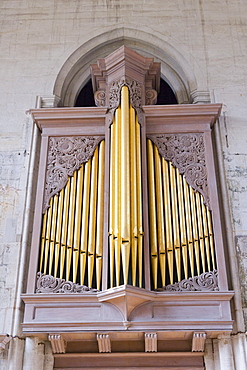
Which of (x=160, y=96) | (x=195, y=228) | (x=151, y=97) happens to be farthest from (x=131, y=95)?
(x=160, y=96)

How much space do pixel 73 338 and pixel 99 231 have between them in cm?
150

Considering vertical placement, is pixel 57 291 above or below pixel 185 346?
above

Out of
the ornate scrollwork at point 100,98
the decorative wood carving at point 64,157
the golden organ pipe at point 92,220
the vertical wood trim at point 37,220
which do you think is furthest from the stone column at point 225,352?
the ornate scrollwork at point 100,98

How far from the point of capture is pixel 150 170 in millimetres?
7848

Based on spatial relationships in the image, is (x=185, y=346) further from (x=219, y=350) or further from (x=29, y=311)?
(x=29, y=311)

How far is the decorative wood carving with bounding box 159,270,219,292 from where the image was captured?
686 centimetres

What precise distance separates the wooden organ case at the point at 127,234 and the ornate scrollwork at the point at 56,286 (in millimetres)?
14

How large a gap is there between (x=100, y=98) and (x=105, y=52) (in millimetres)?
1822

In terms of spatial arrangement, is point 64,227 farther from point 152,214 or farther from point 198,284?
point 198,284

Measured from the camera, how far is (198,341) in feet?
22.3

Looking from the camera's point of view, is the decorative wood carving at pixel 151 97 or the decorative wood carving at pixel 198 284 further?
the decorative wood carving at pixel 151 97

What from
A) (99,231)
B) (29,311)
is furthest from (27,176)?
(29,311)

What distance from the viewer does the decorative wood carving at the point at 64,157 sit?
7.87 m

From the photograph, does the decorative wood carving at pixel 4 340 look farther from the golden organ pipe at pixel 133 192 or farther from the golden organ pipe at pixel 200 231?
the golden organ pipe at pixel 200 231
